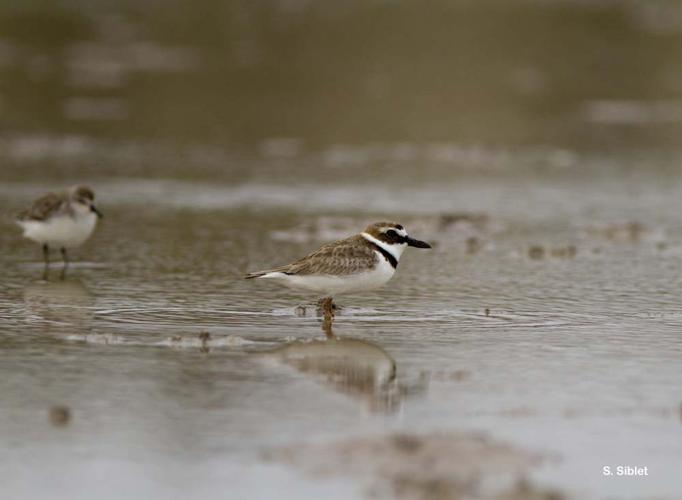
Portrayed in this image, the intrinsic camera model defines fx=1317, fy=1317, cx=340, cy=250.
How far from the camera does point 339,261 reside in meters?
12.9

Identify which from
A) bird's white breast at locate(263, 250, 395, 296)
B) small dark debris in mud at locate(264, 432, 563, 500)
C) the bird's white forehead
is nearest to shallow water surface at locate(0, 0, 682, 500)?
small dark debris in mud at locate(264, 432, 563, 500)

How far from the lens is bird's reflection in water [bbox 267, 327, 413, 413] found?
33.5ft

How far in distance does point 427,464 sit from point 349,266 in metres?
4.68

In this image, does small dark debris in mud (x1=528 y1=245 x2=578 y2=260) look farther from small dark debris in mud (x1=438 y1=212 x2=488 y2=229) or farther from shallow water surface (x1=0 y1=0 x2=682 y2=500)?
small dark debris in mud (x1=438 y1=212 x2=488 y2=229)

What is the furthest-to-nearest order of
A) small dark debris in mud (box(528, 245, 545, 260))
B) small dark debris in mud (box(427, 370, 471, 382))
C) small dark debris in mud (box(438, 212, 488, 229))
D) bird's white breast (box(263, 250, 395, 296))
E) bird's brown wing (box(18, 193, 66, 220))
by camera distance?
small dark debris in mud (box(438, 212, 488, 229)) < small dark debris in mud (box(528, 245, 545, 260)) < bird's brown wing (box(18, 193, 66, 220)) < bird's white breast (box(263, 250, 395, 296)) < small dark debris in mud (box(427, 370, 471, 382))

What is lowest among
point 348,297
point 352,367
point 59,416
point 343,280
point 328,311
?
point 59,416

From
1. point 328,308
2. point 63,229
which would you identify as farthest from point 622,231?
point 63,229

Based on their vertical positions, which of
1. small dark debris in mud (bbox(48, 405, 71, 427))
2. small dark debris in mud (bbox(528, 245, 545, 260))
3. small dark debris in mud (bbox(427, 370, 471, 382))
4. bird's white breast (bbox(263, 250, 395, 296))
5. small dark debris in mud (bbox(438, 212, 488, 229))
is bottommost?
small dark debris in mud (bbox(48, 405, 71, 427))

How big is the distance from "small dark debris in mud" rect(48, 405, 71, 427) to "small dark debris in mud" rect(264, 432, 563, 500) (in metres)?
1.63

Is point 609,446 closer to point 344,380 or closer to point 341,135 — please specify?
point 344,380

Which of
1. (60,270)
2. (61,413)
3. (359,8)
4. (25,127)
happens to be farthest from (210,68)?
(61,413)

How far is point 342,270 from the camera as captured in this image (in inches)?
507

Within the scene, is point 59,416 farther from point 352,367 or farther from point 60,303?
point 60,303

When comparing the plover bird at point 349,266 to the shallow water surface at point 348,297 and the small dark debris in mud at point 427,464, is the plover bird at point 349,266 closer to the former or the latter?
the shallow water surface at point 348,297
